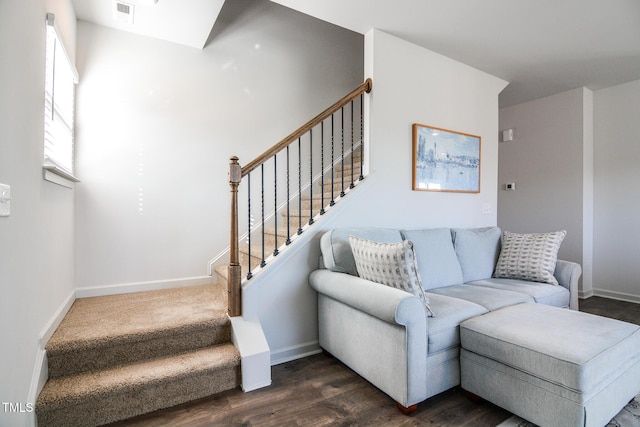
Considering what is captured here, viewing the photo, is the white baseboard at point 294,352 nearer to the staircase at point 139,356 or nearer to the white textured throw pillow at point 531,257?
the staircase at point 139,356

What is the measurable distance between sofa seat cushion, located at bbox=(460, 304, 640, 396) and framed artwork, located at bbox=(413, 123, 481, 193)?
156cm

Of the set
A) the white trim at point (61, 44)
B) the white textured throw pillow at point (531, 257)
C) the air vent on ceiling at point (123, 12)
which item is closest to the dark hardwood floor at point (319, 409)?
the white textured throw pillow at point (531, 257)

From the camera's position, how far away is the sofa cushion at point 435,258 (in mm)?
2580

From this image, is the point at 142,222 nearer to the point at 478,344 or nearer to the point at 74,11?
the point at 74,11

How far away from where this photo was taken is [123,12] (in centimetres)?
254

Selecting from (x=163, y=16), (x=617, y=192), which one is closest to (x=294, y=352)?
(x=163, y=16)

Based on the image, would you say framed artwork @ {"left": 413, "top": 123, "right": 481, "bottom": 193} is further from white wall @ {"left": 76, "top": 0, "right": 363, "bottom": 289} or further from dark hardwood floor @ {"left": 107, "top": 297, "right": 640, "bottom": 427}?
dark hardwood floor @ {"left": 107, "top": 297, "right": 640, "bottom": 427}

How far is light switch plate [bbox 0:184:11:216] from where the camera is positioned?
117 centimetres

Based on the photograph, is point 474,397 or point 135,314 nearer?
point 474,397

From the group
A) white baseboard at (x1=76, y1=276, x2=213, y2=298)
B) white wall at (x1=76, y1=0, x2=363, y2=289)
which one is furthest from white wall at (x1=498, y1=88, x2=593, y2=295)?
white baseboard at (x1=76, y1=276, x2=213, y2=298)

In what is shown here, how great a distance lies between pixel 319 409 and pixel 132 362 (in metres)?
1.15

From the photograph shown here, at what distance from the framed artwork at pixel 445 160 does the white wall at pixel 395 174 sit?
8 cm

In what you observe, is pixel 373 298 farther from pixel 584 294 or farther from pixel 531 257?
pixel 584 294

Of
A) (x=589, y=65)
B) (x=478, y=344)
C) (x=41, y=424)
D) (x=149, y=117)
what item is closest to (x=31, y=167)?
(x=41, y=424)
